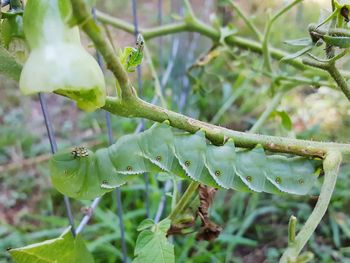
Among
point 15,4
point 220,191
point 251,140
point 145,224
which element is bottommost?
point 220,191

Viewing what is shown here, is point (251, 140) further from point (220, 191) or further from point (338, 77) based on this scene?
point (220, 191)

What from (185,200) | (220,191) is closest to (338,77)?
(185,200)

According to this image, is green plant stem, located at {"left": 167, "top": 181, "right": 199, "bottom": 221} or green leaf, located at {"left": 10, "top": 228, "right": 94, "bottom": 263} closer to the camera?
green leaf, located at {"left": 10, "top": 228, "right": 94, "bottom": 263}

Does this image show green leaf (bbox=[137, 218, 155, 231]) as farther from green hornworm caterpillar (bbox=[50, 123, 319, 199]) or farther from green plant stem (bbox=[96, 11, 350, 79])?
green plant stem (bbox=[96, 11, 350, 79])

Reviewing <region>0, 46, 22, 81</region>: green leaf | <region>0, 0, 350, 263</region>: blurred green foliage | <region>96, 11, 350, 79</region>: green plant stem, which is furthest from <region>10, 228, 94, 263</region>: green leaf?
<region>96, 11, 350, 79</region>: green plant stem

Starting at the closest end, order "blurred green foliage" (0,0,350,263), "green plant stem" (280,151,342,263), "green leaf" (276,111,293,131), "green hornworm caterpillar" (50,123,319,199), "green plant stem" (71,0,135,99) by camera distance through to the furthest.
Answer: "green plant stem" (71,0,135,99) < "green plant stem" (280,151,342,263) < "green hornworm caterpillar" (50,123,319,199) < "green leaf" (276,111,293,131) < "blurred green foliage" (0,0,350,263)

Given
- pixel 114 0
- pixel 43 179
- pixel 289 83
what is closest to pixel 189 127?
pixel 289 83

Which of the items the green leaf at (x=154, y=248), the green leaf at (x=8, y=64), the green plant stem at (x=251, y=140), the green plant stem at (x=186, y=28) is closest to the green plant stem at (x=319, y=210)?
the green plant stem at (x=251, y=140)
